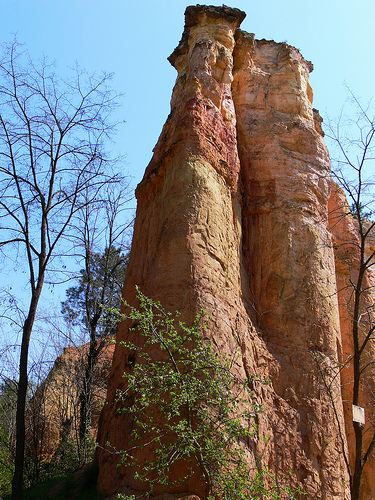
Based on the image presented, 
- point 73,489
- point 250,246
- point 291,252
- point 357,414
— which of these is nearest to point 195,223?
point 250,246

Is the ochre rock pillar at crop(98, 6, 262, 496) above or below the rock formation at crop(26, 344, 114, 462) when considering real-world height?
above

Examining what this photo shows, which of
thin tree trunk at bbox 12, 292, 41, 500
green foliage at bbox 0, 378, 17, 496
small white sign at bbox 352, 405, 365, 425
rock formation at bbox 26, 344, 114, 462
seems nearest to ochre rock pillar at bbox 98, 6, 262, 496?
thin tree trunk at bbox 12, 292, 41, 500

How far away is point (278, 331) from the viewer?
968 cm

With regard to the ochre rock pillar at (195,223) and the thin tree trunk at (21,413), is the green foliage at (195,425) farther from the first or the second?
the thin tree trunk at (21,413)

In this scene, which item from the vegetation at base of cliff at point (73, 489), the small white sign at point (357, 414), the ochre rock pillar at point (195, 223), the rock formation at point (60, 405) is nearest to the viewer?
the small white sign at point (357, 414)

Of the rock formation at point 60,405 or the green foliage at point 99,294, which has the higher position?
the green foliage at point 99,294

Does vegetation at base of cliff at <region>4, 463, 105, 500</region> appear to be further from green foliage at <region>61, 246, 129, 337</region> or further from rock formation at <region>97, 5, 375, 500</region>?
green foliage at <region>61, 246, 129, 337</region>

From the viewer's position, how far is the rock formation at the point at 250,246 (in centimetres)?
820

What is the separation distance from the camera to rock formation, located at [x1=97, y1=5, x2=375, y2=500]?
8.20 metres

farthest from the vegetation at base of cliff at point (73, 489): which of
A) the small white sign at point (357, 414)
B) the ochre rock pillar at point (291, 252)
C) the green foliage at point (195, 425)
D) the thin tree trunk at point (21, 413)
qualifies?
the small white sign at point (357, 414)

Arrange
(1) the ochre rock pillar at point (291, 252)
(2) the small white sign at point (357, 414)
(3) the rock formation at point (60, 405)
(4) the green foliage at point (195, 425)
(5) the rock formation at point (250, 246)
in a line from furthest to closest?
(3) the rock formation at point (60, 405) → (1) the ochre rock pillar at point (291, 252) → (5) the rock formation at point (250, 246) → (2) the small white sign at point (357, 414) → (4) the green foliage at point (195, 425)

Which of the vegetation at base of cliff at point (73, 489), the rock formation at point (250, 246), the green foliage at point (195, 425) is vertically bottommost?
the vegetation at base of cliff at point (73, 489)

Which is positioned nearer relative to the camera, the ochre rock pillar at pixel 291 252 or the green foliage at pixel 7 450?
the ochre rock pillar at pixel 291 252

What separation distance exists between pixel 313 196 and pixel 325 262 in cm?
184
